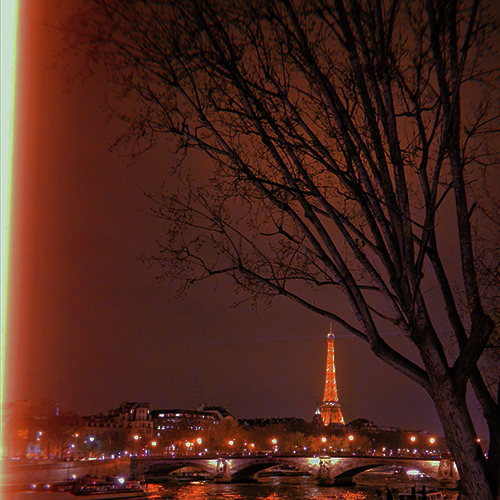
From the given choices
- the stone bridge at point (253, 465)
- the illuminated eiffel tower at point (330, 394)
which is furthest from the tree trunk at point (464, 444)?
the illuminated eiffel tower at point (330, 394)

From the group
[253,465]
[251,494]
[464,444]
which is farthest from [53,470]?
[464,444]

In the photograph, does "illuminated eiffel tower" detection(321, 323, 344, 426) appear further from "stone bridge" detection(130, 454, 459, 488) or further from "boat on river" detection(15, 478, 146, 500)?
"boat on river" detection(15, 478, 146, 500)

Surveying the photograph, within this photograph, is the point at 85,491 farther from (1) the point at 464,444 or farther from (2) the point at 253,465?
(1) the point at 464,444

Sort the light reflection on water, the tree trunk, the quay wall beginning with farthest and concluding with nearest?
the light reflection on water
the quay wall
the tree trunk

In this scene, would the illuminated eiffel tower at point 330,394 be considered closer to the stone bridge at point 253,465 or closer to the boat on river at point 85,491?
the stone bridge at point 253,465

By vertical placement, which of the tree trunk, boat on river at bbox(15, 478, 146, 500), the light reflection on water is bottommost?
the light reflection on water

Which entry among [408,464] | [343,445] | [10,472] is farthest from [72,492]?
[343,445]

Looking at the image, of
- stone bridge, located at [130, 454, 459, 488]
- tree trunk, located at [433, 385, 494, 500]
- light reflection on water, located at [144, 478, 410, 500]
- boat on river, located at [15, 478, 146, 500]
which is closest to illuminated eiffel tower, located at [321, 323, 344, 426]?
stone bridge, located at [130, 454, 459, 488]
